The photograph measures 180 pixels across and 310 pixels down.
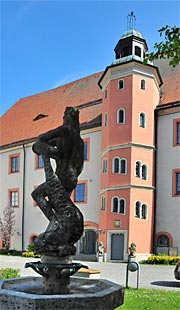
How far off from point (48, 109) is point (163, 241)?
19307mm

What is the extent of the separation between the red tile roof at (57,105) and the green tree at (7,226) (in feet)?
22.5

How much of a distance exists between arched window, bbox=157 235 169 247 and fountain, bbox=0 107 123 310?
23604 millimetres

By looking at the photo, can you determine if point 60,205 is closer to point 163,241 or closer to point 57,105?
point 163,241

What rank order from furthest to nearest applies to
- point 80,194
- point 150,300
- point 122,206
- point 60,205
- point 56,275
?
point 80,194 → point 122,206 → point 150,300 → point 60,205 → point 56,275

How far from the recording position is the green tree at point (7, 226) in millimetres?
39938

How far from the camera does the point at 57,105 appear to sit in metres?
43.0

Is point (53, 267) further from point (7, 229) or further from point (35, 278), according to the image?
→ point (7, 229)

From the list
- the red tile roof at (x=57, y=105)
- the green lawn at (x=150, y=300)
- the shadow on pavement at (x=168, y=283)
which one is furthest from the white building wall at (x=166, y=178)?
the green lawn at (x=150, y=300)

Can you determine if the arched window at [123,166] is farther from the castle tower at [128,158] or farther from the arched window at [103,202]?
the arched window at [103,202]

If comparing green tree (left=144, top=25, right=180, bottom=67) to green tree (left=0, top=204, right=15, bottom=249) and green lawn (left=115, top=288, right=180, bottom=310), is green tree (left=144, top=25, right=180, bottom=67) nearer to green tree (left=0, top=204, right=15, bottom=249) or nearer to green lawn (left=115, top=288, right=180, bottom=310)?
green lawn (left=115, top=288, right=180, bottom=310)

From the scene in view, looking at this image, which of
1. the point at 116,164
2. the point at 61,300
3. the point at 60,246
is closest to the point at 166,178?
the point at 116,164

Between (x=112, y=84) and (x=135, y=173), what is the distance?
6807 millimetres

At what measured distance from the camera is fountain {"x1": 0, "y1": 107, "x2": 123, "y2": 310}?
5.62 metres

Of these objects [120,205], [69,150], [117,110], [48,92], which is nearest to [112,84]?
[117,110]
